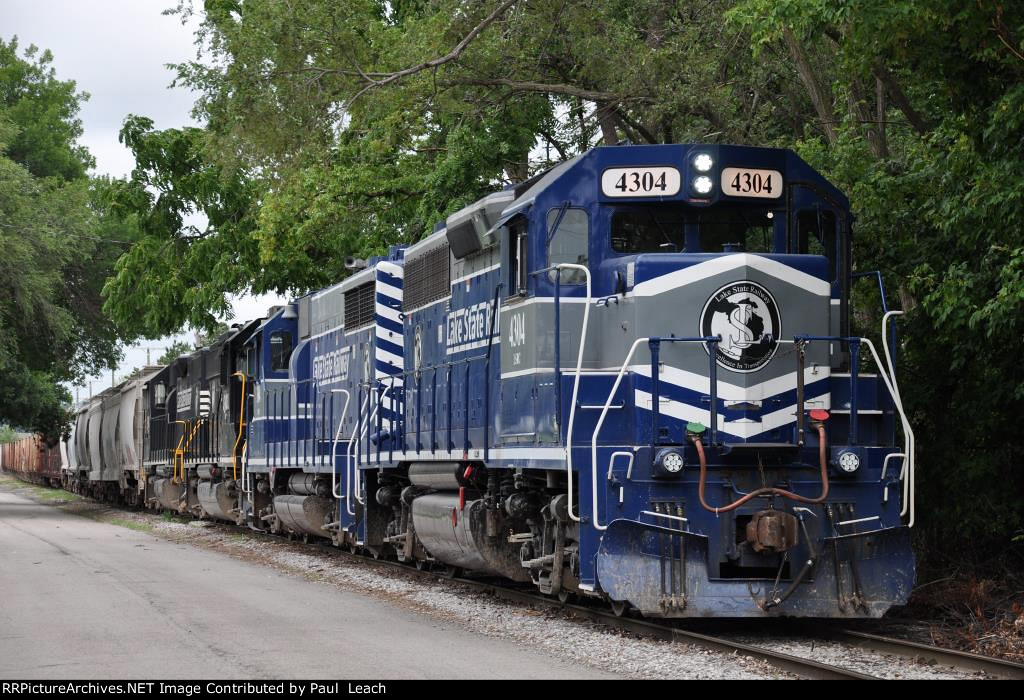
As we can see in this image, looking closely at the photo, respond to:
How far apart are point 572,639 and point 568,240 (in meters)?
3.11

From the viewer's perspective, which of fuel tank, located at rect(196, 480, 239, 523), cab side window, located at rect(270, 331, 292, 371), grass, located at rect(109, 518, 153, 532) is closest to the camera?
cab side window, located at rect(270, 331, 292, 371)

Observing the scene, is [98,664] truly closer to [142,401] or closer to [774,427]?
[774,427]

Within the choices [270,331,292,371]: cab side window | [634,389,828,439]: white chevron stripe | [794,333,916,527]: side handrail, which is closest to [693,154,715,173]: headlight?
[794,333,916,527]: side handrail

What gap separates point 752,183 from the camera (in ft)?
34.7

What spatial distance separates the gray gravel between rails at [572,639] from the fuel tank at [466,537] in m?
0.35

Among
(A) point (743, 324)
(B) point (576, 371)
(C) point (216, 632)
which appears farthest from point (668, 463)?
(C) point (216, 632)

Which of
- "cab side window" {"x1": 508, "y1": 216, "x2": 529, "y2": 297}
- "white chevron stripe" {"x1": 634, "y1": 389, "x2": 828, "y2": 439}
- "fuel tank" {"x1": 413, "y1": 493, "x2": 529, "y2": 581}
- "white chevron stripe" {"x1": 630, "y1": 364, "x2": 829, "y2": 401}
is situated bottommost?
"fuel tank" {"x1": 413, "y1": 493, "x2": 529, "y2": 581}

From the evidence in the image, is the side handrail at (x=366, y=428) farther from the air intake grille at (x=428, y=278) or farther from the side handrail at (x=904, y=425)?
the side handrail at (x=904, y=425)

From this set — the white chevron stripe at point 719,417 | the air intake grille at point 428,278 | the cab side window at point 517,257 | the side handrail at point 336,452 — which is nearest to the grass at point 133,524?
the side handrail at point 336,452

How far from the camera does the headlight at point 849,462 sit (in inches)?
396

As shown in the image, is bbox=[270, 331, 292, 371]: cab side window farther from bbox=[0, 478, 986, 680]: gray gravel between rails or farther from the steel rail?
the steel rail

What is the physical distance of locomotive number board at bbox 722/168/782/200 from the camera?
10469 millimetres

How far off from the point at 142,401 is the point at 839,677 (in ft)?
102

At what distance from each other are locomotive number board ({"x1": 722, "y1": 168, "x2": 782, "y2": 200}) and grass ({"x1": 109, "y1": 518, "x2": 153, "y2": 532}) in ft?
62.4
